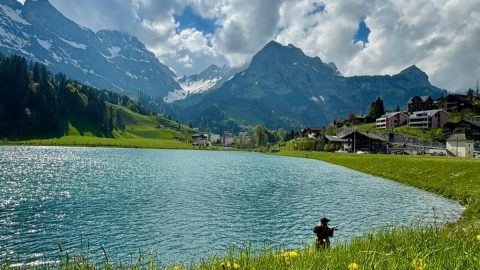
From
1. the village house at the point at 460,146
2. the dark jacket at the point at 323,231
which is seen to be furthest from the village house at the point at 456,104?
the dark jacket at the point at 323,231

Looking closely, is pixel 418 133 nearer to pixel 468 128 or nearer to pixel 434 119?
pixel 434 119

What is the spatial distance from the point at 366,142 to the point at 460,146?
49.9 meters

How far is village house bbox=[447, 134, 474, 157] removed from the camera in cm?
10281

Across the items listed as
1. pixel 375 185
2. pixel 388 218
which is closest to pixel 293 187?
pixel 375 185

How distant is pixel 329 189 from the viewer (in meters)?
52.0

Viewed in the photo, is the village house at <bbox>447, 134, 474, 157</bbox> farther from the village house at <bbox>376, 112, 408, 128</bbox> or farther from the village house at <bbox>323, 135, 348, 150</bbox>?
the village house at <bbox>376, 112, 408, 128</bbox>

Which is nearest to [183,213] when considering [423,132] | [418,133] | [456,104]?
[418,133]

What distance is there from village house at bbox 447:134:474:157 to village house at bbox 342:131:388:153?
129ft

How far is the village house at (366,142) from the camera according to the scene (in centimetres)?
15138

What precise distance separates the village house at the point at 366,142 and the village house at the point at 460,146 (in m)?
39.2

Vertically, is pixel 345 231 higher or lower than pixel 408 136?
lower

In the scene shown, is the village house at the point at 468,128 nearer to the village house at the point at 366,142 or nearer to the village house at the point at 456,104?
the village house at the point at 366,142

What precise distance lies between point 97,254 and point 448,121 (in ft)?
588

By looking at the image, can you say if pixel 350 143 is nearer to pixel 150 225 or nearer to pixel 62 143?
pixel 150 225
